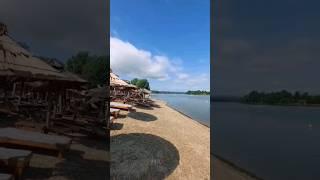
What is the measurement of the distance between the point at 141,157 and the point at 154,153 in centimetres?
36

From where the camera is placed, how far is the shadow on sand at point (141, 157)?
6.27 meters

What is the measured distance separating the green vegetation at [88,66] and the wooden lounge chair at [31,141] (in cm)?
733

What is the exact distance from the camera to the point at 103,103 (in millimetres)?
10711

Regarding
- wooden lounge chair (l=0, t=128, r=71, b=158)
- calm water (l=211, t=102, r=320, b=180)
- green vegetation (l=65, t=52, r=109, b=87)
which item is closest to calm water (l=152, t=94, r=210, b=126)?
calm water (l=211, t=102, r=320, b=180)

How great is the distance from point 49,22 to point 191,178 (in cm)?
925

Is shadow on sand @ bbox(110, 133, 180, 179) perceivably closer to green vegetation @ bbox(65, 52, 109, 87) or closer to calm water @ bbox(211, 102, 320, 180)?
calm water @ bbox(211, 102, 320, 180)

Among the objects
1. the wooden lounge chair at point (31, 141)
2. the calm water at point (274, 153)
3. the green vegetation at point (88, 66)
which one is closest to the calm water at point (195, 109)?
the calm water at point (274, 153)

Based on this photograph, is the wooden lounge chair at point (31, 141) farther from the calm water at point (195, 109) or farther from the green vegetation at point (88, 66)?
the calm water at point (195, 109)

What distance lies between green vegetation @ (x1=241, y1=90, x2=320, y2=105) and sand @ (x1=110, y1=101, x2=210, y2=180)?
32.8 meters

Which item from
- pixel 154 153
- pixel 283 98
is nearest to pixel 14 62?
pixel 154 153

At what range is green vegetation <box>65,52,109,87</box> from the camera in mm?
12992

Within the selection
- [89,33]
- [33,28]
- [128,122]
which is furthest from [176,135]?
[89,33]

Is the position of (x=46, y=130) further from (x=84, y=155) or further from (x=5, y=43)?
(x=5, y=43)

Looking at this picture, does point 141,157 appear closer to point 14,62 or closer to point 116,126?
point 116,126
